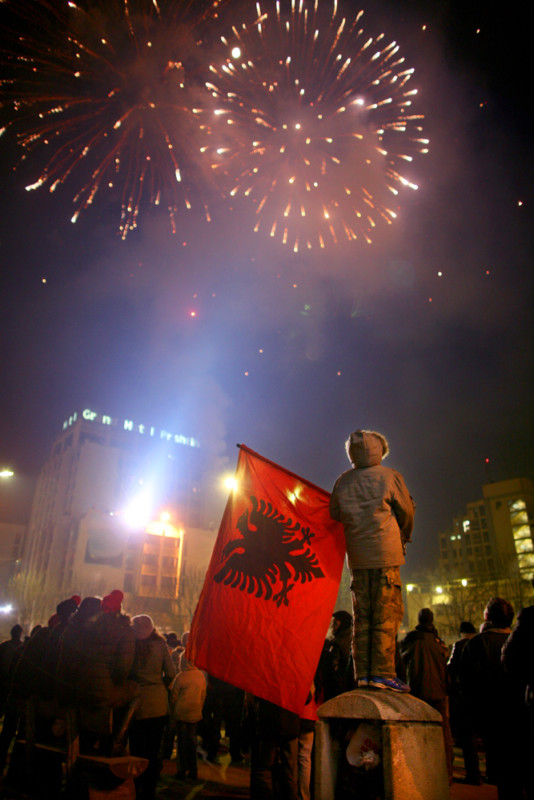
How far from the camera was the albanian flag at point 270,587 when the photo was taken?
16.2 feet

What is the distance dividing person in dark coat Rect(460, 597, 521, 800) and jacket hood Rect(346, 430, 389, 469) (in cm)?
198

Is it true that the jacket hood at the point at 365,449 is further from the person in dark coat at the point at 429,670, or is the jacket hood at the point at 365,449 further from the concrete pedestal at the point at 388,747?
the person in dark coat at the point at 429,670

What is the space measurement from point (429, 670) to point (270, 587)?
3.06 m

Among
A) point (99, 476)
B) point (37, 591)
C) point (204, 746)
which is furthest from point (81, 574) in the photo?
point (204, 746)

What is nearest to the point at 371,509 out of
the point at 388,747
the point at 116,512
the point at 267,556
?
the point at 267,556

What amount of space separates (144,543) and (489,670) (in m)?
68.1

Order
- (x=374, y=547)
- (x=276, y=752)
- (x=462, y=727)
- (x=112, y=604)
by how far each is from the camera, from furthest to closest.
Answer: (x=112, y=604) < (x=462, y=727) < (x=276, y=752) < (x=374, y=547)

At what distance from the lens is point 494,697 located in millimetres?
4727

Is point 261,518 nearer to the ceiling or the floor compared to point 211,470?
nearer to the floor

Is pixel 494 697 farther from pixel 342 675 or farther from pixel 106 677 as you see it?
pixel 106 677

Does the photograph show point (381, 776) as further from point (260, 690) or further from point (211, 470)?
point (211, 470)

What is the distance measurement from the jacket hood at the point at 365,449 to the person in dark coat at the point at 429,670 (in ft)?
11.3

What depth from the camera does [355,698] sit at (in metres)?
3.82

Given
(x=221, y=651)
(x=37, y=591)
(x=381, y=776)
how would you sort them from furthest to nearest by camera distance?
1. (x=37, y=591)
2. (x=221, y=651)
3. (x=381, y=776)
